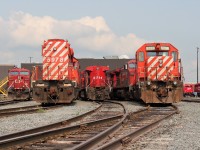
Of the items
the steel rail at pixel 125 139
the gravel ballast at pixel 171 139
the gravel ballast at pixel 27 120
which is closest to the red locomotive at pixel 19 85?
the gravel ballast at pixel 27 120

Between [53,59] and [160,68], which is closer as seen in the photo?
[160,68]

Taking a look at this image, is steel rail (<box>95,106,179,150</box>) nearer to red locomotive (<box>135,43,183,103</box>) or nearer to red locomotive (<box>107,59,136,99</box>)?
red locomotive (<box>135,43,183,103</box>)

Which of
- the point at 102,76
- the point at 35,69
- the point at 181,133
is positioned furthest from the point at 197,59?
the point at 181,133

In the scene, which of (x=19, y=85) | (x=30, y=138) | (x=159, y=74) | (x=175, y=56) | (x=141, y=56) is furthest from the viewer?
(x=19, y=85)

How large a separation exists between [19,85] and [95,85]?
676 cm

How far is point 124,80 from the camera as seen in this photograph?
26.0 m

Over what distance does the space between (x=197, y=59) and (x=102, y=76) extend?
161 ft

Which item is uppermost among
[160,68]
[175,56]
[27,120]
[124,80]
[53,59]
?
[175,56]

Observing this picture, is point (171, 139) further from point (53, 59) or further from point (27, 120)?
point (53, 59)

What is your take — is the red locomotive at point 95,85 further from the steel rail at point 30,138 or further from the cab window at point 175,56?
the steel rail at point 30,138

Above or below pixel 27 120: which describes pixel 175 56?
above

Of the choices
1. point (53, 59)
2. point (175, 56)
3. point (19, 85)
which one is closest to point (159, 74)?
point (175, 56)

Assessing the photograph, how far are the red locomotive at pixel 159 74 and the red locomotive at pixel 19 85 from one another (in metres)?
13.7

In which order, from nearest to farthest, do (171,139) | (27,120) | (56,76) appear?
1. (171,139)
2. (27,120)
3. (56,76)
